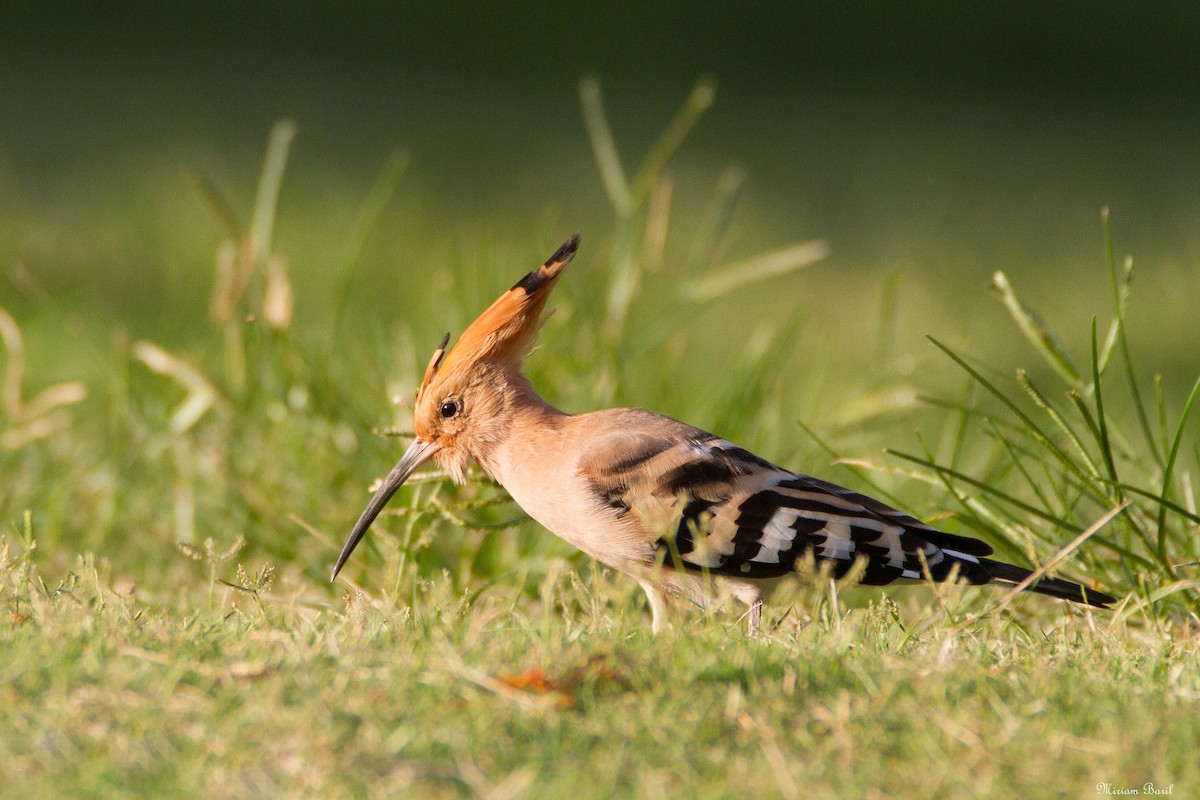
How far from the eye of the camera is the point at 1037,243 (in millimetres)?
7906

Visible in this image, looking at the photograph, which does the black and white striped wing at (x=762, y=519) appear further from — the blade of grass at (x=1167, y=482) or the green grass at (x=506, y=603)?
the blade of grass at (x=1167, y=482)

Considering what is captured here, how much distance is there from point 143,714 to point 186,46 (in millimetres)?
10186

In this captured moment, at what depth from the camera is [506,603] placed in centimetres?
332

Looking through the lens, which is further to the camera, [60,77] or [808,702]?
[60,77]

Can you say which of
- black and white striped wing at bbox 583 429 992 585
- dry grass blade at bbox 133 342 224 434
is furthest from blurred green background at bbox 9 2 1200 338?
black and white striped wing at bbox 583 429 992 585

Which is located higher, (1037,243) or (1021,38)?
(1021,38)

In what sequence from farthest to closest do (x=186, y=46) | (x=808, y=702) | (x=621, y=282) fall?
(x=186, y=46) → (x=621, y=282) → (x=808, y=702)

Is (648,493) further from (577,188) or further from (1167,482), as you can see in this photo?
(577,188)

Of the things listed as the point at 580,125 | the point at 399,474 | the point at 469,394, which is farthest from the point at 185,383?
A: the point at 580,125

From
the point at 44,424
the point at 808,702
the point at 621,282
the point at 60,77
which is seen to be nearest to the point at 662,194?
the point at 621,282

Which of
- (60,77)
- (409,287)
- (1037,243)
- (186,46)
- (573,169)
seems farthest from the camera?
(186,46)

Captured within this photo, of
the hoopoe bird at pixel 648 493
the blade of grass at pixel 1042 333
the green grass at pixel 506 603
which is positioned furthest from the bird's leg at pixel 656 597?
the blade of grass at pixel 1042 333

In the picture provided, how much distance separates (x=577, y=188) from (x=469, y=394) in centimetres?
528

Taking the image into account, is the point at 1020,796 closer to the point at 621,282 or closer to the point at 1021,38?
the point at 621,282
